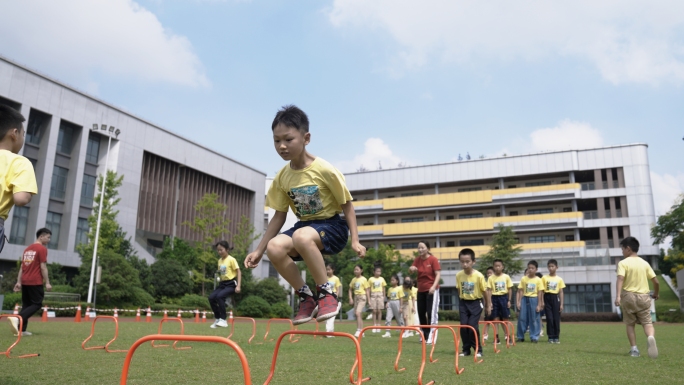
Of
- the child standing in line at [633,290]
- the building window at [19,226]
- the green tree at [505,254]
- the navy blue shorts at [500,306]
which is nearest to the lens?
the child standing in line at [633,290]

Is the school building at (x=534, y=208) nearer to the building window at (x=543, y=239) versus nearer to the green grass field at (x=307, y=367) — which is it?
the building window at (x=543, y=239)

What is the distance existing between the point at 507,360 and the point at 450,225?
1902 inches

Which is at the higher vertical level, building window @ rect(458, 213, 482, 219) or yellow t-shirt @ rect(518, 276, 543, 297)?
building window @ rect(458, 213, 482, 219)

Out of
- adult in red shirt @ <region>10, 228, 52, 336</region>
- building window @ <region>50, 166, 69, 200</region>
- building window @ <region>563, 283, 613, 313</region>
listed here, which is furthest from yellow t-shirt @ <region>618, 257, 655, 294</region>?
building window @ <region>50, 166, 69, 200</region>

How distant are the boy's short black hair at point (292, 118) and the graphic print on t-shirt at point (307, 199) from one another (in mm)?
509

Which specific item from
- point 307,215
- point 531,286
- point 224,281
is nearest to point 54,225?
point 224,281

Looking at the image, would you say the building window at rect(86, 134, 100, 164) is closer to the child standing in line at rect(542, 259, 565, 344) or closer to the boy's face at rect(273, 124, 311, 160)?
the child standing in line at rect(542, 259, 565, 344)

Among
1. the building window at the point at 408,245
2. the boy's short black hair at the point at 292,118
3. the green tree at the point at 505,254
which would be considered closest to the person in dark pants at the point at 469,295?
the boy's short black hair at the point at 292,118

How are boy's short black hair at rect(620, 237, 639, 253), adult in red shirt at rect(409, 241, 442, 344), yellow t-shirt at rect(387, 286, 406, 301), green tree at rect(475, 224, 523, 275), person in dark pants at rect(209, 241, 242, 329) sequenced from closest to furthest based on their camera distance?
Answer: 1. boy's short black hair at rect(620, 237, 639, 253)
2. adult in red shirt at rect(409, 241, 442, 344)
3. person in dark pants at rect(209, 241, 242, 329)
4. yellow t-shirt at rect(387, 286, 406, 301)
5. green tree at rect(475, 224, 523, 275)

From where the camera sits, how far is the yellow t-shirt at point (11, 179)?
4223mm

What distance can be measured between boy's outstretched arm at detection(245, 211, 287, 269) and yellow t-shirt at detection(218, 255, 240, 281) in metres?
6.75

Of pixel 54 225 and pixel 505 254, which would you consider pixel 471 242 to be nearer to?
pixel 505 254

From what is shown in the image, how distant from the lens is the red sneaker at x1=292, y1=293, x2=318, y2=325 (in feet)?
14.4

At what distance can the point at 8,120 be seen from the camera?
175 inches
